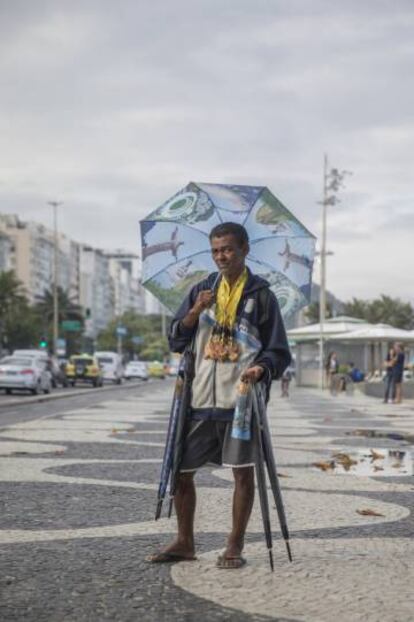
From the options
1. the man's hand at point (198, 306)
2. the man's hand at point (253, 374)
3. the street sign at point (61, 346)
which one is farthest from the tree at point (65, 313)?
the man's hand at point (253, 374)

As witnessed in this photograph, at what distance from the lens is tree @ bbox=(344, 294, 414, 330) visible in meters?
91.2

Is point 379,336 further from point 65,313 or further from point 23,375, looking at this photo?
point 65,313

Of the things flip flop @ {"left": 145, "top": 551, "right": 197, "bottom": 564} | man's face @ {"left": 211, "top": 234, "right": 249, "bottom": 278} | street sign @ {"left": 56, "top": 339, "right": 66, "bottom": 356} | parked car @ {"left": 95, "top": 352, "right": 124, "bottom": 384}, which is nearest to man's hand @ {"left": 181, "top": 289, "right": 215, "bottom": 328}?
man's face @ {"left": 211, "top": 234, "right": 249, "bottom": 278}

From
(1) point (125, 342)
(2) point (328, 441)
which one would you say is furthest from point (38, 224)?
(2) point (328, 441)

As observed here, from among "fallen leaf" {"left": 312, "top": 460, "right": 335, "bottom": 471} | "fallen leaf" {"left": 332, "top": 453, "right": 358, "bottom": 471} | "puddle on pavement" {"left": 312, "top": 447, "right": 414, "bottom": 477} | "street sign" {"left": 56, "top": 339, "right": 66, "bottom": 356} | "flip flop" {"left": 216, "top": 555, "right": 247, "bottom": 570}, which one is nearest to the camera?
"flip flop" {"left": 216, "top": 555, "right": 247, "bottom": 570}

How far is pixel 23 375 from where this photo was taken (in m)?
33.6

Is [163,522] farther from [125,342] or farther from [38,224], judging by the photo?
[38,224]

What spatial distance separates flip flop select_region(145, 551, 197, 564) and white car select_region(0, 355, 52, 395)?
95.2ft

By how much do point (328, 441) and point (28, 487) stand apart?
633 cm

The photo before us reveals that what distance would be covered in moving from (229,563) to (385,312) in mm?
88518

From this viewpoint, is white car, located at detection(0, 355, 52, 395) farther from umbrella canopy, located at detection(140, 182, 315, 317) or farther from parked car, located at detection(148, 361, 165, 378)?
parked car, located at detection(148, 361, 165, 378)

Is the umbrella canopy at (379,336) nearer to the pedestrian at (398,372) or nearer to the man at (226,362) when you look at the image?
the pedestrian at (398,372)

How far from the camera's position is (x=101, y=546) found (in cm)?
536

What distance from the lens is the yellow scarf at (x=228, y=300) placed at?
5000mm
